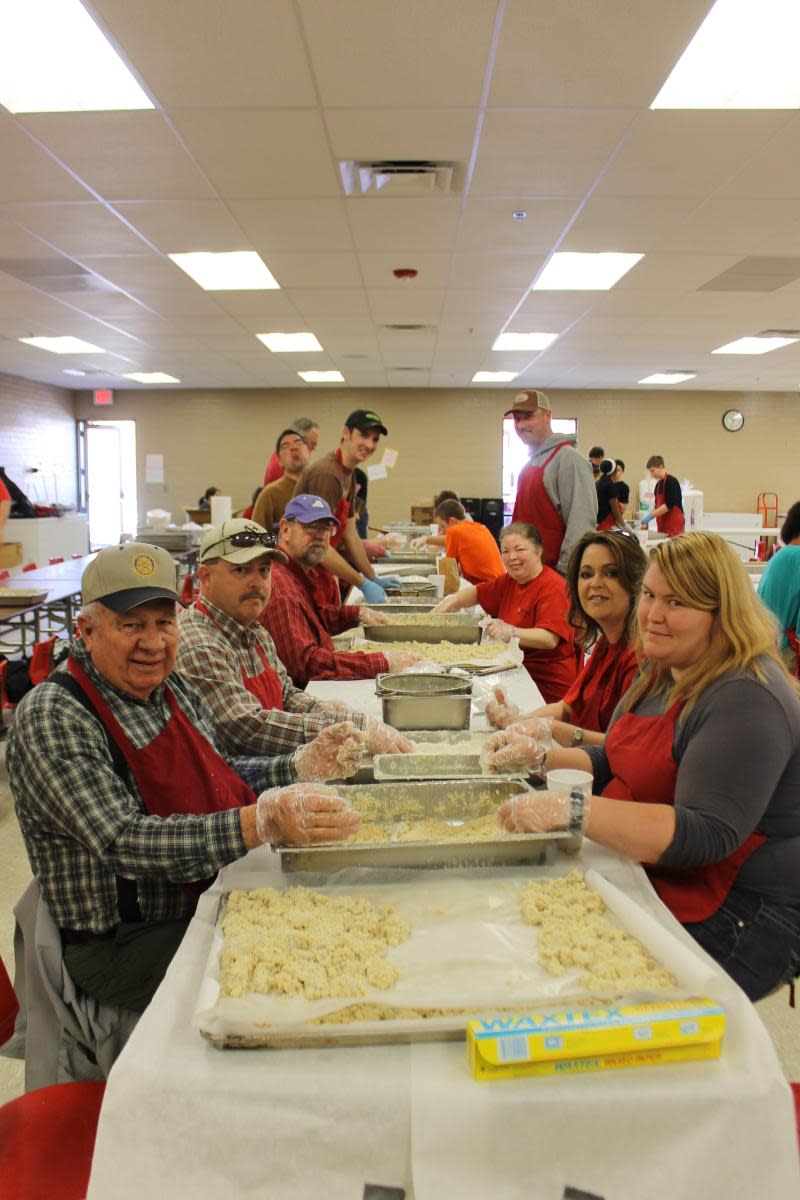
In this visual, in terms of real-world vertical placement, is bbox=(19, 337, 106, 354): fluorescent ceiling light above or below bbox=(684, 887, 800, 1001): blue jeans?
above

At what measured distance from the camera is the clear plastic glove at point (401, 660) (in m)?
2.69

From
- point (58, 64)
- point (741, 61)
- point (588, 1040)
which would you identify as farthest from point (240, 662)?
point (741, 61)

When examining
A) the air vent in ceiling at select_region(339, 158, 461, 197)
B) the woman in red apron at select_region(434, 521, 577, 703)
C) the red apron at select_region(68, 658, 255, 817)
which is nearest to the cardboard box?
the air vent in ceiling at select_region(339, 158, 461, 197)

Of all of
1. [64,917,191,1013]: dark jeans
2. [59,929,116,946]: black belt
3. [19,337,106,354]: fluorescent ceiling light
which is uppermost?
[19,337,106,354]: fluorescent ceiling light

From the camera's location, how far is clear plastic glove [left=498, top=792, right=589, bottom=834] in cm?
129

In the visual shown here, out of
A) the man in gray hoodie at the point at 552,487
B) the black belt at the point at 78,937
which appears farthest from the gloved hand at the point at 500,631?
the black belt at the point at 78,937

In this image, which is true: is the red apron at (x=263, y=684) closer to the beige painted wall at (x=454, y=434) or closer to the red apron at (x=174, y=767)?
the red apron at (x=174, y=767)

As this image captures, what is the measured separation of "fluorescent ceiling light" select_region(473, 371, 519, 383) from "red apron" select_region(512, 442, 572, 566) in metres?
7.18

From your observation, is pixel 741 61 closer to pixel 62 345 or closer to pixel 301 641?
pixel 301 641

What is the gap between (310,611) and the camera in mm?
3018

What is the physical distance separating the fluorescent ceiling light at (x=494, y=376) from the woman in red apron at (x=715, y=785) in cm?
976

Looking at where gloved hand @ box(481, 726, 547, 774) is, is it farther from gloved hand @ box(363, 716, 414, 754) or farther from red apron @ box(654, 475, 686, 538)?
red apron @ box(654, 475, 686, 538)

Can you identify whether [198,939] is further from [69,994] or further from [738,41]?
[738,41]

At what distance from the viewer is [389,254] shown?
5281mm
